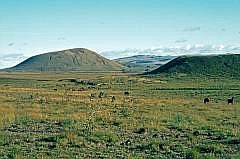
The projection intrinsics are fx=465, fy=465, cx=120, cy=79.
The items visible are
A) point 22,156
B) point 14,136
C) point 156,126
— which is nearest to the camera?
point 22,156

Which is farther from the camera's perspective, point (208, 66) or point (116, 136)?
point (208, 66)

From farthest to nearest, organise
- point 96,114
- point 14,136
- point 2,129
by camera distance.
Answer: point 96,114, point 2,129, point 14,136

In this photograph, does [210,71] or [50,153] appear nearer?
[50,153]

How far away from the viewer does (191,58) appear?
178m

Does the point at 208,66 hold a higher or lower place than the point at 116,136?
higher

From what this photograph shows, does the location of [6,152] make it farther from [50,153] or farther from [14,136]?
[14,136]

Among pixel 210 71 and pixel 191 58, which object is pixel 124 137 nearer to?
pixel 210 71

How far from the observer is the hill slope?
153 meters

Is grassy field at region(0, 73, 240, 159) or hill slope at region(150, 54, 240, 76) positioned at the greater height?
hill slope at region(150, 54, 240, 76)

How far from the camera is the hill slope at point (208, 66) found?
15305 centimetres

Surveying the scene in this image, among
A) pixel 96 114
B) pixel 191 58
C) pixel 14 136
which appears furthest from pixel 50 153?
pixel 191 58

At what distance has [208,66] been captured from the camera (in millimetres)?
162250

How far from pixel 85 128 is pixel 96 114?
7.40 metres

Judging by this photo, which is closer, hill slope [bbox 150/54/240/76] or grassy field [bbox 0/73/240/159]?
grassy field [bbox 0/73/240/159]
